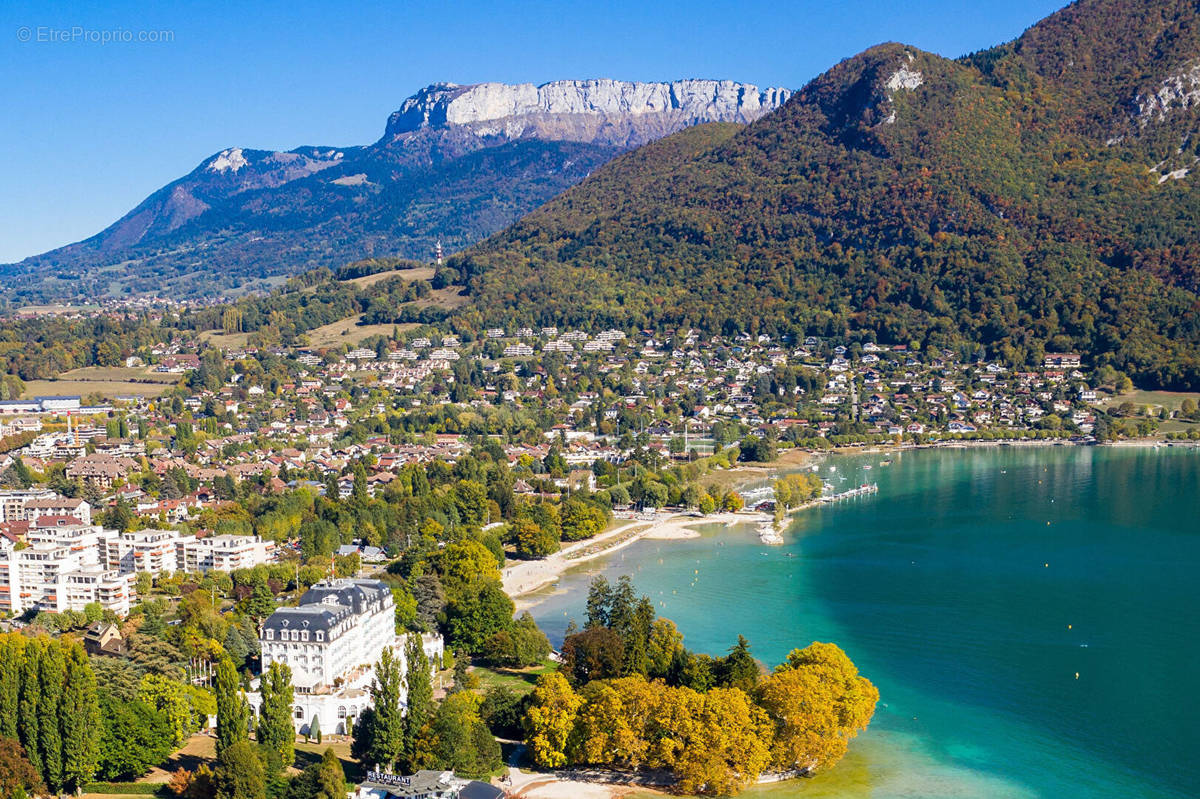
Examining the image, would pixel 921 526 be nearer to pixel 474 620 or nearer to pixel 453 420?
pixel 474 620

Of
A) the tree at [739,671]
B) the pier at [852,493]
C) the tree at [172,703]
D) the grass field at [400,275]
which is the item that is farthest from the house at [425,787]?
the grass field at [400,275]

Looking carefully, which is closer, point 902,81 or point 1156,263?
point 1156,263

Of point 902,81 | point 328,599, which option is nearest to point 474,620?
point 328,599

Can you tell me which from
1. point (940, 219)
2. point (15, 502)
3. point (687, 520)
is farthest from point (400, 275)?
point (15, 502)

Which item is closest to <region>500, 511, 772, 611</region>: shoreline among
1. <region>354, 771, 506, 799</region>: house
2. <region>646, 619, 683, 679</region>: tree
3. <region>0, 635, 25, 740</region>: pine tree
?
<region>646, 619, 683, 679</region>: tree

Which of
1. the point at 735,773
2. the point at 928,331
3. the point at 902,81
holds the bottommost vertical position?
the point at 735,773
